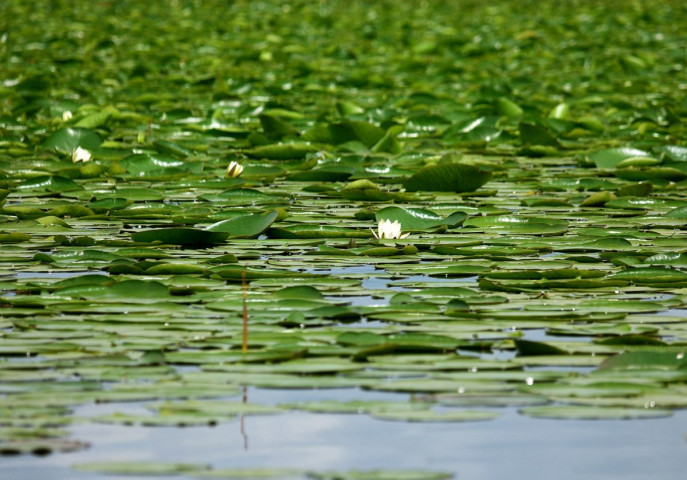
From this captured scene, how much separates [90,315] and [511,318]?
38.6 inches

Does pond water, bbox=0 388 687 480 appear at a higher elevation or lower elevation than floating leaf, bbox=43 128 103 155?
lower

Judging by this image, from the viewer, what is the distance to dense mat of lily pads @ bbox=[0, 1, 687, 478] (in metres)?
2.24

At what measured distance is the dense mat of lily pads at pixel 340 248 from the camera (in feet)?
7.36

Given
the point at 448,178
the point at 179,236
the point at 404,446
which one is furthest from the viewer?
the point at 448,178

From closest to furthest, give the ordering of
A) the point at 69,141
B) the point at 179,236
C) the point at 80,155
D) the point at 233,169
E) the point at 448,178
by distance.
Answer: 1. the point at 179,236
2. the point at 448,178
3. the point at 233,169
4. the point at 80,155
5. the point at 69,141

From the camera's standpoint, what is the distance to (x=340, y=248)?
3.62m

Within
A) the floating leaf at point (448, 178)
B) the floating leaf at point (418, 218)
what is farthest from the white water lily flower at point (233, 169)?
the floating leaf at point (418, 218)

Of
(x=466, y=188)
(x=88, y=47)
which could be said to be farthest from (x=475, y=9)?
(x=466, y=188)

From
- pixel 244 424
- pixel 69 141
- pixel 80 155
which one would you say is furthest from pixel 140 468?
pixel 69 141

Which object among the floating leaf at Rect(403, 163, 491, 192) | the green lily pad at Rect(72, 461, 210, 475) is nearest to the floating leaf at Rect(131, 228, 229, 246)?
the floating leaf at Rect(403, 163, 491, 192)

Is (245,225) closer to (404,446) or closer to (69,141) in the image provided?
(404,446)

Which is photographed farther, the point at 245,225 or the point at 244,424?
the point at 245,225

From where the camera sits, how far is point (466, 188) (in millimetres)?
4816

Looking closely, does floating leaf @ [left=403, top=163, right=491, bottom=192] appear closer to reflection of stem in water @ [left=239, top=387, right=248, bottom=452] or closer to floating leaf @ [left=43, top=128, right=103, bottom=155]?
floating leaf @ [left=43, top=128, right=103, bottom=155]
